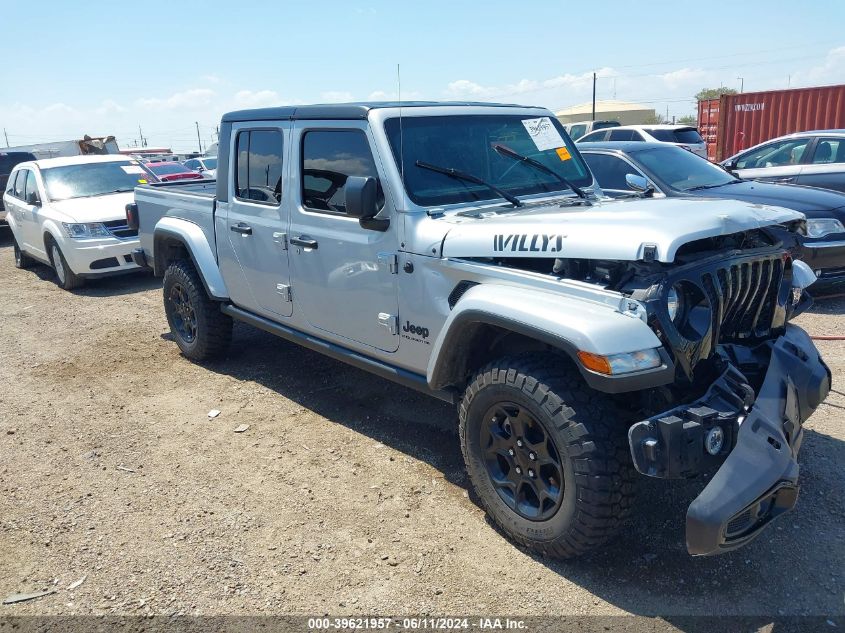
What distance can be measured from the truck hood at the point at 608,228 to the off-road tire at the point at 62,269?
7533 mm

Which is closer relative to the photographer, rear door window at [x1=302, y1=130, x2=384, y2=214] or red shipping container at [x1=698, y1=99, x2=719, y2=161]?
rear door window at [x1=302, y1=130, x2=384, y2=214]

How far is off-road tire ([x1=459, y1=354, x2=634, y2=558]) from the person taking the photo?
283 centimetres

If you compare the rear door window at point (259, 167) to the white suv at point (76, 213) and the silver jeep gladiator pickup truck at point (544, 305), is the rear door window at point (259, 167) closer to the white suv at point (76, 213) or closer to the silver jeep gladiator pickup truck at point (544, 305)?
the silver jeep gladiator pickup truck at point (544, 305)

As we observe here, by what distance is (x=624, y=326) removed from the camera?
2.77 metres

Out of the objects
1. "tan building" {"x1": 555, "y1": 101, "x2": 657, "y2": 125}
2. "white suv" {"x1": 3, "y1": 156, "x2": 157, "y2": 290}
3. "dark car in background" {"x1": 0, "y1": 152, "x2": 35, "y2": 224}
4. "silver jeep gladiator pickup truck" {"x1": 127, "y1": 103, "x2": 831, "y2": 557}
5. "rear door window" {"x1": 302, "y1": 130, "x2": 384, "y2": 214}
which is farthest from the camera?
"tan building" {"x1": 555, "y1": 101, "x2": 657, "y2": 125}

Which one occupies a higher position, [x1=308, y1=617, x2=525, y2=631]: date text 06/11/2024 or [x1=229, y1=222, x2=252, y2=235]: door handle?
[x1=229, y1=222, x2=252, y2=235]: door handle

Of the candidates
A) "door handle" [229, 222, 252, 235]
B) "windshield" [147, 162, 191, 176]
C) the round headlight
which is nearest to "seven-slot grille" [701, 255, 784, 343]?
the round headlight

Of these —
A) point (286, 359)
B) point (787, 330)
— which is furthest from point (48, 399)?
point (787, 330)

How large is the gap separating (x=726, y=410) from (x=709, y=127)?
21409 mm

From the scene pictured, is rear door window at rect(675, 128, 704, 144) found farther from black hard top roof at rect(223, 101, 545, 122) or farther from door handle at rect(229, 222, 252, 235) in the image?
door handle at rect(229, 222, 252, 235)

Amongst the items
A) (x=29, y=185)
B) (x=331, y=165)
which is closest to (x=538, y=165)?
(x=331, y=165)

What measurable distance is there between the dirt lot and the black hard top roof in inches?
79.2

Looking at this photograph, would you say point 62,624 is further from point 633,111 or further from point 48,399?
point 633,111

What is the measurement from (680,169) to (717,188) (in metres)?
0.45
